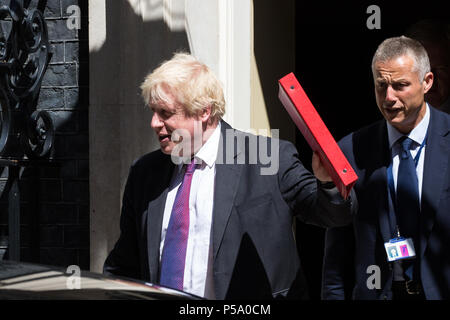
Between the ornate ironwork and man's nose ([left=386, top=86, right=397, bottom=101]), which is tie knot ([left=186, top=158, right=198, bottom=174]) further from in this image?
the ornate ironwork

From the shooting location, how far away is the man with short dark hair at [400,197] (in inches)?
146

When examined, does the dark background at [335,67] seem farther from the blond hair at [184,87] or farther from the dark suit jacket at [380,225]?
the blond hair at [184,87]

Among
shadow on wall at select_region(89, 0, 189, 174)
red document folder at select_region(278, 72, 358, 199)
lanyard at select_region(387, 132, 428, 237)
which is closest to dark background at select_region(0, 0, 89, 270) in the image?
shadow on wall at select_region(89, 0, 189, 174)

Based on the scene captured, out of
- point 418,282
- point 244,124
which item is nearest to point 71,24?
point 244,124

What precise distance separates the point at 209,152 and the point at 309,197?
49 centimetres

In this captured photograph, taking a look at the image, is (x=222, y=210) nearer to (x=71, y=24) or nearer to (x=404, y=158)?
(x=404, y=158)

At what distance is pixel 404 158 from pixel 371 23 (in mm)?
3866

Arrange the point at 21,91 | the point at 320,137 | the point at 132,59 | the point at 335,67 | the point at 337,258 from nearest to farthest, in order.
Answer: the point at 320,137 < the point at 337,258 < the point at 132,59 < the point at 21,91 < the point at 335,67

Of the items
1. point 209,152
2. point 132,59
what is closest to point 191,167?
point 209,152

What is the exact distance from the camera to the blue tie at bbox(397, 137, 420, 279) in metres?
3.74

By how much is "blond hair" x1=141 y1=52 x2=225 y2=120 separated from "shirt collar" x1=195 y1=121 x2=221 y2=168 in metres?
0.12

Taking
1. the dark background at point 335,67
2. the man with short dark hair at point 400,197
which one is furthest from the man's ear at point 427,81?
the dark background at point 335,67

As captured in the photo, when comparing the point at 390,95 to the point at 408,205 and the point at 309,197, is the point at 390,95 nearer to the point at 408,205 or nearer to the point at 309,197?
the point at 408,205

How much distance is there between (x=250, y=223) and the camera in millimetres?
3660
